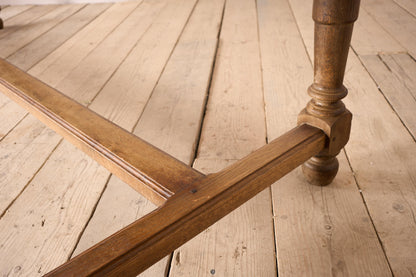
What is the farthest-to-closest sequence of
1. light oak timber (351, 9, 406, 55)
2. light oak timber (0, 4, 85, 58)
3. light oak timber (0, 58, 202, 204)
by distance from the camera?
1. light oak timber (0, 4, 85, 58)
2. light oak timber (351, 9, 406, 55)
3. light oak timber (0, 58, 202, 204)

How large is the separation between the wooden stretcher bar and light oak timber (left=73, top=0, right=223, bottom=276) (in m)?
0.12

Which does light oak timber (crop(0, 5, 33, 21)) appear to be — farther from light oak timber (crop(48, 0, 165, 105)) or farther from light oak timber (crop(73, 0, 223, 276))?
light oak timber (crop(73, 0, 223, 276))

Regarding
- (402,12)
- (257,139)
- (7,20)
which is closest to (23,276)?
(257,139)

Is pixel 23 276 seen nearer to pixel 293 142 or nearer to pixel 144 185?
pixel 144 185

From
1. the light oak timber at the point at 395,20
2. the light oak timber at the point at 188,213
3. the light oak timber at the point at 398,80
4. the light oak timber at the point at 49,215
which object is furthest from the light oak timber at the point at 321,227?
the light oak timber at the point at 395,20

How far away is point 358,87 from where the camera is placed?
1.09m

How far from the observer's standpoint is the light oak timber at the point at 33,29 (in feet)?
5.41

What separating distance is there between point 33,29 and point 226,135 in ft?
4.52

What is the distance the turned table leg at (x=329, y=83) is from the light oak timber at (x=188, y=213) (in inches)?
1.7

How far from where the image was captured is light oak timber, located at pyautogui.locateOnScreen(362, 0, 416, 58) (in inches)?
54.0

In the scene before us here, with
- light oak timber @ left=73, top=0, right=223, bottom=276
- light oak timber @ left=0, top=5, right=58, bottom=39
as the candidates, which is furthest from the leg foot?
light oak timber @ left=0, top=5, right=58, bottom=39

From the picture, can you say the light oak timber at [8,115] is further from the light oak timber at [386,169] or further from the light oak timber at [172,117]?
the light oak timber at [386,169]

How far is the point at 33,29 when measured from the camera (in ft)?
6.09

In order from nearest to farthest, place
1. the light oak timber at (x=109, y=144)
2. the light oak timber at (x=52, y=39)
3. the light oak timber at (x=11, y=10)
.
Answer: the light oak timber at (x=109, y=144)
the light oak timber at (x=52, y=39)
the light oak timber at (x=11, y=10)
